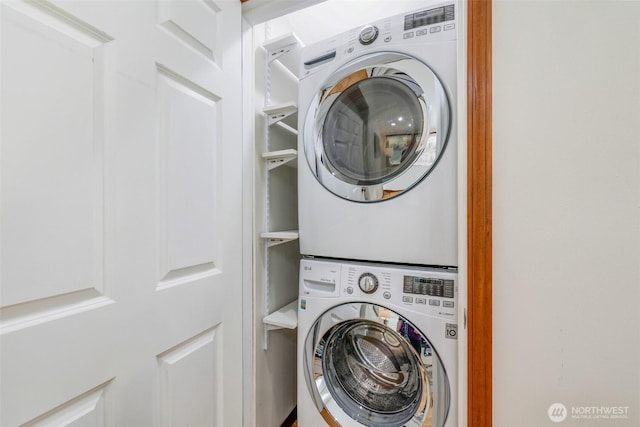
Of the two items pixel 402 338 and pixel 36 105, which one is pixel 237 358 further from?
pixel 36 105

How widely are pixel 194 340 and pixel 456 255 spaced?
0.94m

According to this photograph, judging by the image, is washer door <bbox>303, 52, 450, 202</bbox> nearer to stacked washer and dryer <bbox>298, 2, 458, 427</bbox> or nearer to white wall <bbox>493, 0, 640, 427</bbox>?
stacked washer and dryer <bbox>298, 2, 458, 427</bbox>

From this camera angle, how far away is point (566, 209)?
0.67 m

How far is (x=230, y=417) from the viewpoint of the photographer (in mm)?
1019

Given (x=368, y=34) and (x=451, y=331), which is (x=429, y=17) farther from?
(x=451, y=331)

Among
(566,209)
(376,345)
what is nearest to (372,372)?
(376,345)

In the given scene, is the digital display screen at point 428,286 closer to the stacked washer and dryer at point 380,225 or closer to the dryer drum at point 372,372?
the stacked washer and dryer at point 380,225

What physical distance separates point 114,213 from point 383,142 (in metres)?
0.91

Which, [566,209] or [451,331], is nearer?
[566,209]

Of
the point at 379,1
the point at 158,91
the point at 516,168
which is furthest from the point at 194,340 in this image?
the point at 379,1

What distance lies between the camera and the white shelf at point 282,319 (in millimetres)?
1160

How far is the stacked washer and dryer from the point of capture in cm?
88
